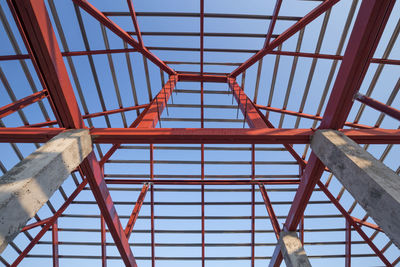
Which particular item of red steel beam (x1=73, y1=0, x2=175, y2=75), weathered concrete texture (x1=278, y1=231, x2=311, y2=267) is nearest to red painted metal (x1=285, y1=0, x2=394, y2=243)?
weathered concrete texture (x1=278, y1=231, x2=311, y2=267)

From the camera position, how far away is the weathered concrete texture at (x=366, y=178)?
4422 mm

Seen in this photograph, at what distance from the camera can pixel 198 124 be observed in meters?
17.0

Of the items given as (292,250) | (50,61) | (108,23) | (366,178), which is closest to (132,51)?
(108,23)

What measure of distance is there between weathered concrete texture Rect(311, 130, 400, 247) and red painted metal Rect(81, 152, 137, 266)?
7.07 m

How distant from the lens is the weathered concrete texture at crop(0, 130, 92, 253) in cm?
433

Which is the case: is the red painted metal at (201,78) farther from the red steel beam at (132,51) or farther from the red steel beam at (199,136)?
the red steel beam at (199,136)

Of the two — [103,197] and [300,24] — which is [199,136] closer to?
[103,197]

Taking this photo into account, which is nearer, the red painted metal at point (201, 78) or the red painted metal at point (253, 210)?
the red painted metal at point (201, 78)

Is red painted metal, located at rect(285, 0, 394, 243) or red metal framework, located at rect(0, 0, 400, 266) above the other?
red metal framework, located at rect(0, 0, 400, 266)

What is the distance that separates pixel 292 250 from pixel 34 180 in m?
9.63

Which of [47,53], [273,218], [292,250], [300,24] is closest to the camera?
[47,53]

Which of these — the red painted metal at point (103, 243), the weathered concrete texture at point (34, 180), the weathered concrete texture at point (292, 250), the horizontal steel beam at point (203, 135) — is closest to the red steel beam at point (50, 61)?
the weathered concrete texture at point (34, 180)

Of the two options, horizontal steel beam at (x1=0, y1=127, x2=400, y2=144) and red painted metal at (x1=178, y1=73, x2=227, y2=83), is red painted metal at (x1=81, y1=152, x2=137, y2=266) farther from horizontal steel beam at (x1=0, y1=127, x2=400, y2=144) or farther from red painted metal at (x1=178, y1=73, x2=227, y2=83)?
red painted metal at (x1=178, y1=73, x2=227, y2=83)

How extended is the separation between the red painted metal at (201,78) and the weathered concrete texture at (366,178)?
993cm
